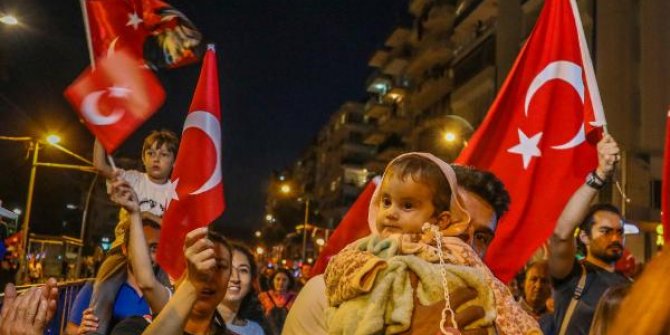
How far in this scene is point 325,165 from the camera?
10869 cm

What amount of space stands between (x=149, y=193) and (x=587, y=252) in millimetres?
3062

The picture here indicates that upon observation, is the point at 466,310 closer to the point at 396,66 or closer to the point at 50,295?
the point at 50,295

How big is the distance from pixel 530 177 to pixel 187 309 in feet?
9.85

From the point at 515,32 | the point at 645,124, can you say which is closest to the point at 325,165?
the point at 515,32

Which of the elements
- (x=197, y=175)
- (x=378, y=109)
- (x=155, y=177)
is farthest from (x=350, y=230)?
(x=378, y=109)

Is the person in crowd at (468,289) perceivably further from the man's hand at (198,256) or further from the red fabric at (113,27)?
the red fabric at (113,27)

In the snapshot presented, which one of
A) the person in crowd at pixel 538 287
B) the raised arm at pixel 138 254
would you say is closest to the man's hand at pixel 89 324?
the raised arm at pixel 138 254

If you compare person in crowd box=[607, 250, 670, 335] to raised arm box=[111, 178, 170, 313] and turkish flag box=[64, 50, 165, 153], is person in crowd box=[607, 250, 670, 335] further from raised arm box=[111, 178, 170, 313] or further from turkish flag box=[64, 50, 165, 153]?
turkish flag box=[64, 50, 165, 153]

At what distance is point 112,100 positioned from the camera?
4012mm

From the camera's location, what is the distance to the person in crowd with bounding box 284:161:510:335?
2023mm

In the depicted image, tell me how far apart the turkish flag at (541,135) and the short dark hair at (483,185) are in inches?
41.8

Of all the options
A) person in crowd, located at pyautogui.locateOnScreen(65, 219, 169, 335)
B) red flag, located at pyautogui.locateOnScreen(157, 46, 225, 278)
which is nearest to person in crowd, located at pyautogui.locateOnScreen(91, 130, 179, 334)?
person in crowd, located at pyautogui.locateOnScreen(65, 219, 169, 335)

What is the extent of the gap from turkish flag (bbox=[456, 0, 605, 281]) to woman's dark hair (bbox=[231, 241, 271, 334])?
66.5 inches

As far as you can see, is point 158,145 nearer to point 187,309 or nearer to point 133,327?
point 133,327
